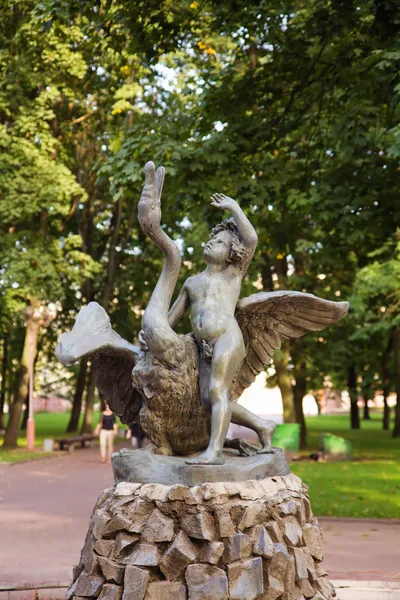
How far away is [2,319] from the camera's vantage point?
2378cm

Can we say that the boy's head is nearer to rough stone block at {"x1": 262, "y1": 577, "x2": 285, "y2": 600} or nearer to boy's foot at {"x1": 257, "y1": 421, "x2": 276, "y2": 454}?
boy's foot at {"x1": 257, "y1": 421, "x2": 276, "y2": 454}

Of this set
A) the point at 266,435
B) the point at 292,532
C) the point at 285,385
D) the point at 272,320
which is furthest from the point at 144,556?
the point at 285,385

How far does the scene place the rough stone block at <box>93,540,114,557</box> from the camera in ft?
17.8

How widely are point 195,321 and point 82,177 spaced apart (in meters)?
21.6

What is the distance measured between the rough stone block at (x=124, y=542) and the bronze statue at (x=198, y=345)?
62cm

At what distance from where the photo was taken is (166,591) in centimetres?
520

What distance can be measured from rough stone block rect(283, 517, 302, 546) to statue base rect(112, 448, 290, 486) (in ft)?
1.11

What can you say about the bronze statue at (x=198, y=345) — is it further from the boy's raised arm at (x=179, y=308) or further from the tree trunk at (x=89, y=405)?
the tree trunk at (x=89, y=405)

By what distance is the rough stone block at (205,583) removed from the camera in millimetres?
5164

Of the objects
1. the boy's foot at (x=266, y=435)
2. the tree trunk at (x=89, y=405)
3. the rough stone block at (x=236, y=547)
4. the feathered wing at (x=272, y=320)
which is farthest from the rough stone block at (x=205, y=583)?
the tree trunk at (x=89, y=405)

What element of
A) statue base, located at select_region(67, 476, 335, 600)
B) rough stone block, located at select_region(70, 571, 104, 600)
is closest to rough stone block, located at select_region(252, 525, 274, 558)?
statue base, located at select_region(67, 476, 335, 600)

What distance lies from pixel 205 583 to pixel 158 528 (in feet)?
1.44

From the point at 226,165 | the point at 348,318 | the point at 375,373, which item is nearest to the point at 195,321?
the point at 226,165

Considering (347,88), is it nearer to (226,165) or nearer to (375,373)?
(226,165)
